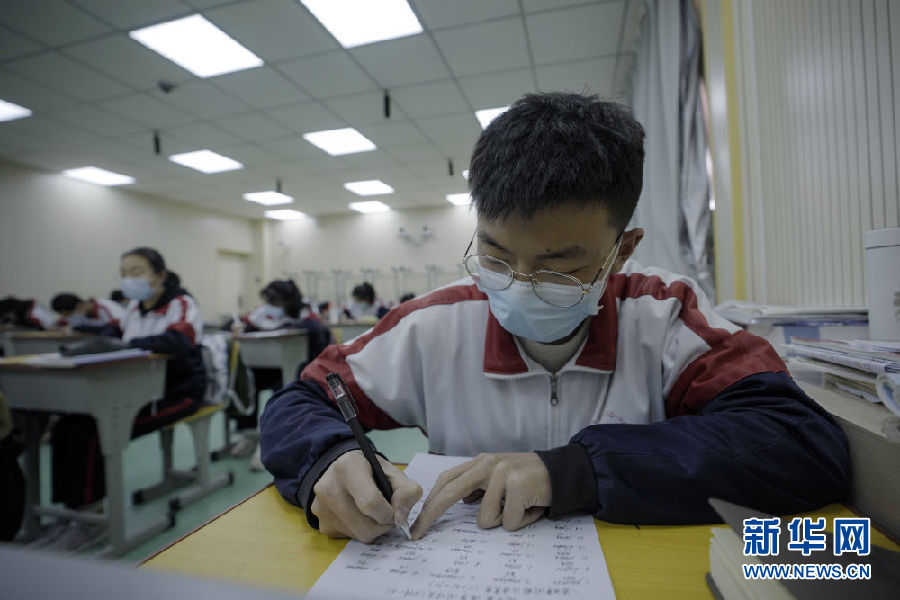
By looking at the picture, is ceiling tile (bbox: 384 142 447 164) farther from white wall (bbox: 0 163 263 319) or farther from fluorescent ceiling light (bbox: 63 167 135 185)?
white wall (bbox: 0 163 263 319)

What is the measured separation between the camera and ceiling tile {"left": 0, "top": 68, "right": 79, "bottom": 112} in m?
3.43

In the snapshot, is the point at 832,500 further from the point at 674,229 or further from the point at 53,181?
the point at 53,181

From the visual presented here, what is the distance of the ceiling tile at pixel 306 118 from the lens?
4.02m

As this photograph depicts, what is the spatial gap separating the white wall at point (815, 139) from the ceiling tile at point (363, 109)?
2.99 meters

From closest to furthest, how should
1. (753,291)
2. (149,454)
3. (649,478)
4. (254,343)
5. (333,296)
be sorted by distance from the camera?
(649,478) → (753,291) → (149,454) → (254,343) → (333,296)

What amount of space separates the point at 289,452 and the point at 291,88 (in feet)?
12.4

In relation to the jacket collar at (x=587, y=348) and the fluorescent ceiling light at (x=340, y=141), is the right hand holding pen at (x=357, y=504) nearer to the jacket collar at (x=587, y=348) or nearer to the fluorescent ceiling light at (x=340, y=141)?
the jacket collar at (x=587, y=348)

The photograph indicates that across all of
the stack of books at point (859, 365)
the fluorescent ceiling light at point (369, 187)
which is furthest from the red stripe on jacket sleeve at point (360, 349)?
the fluorescent ceiling light at point (369, 187)

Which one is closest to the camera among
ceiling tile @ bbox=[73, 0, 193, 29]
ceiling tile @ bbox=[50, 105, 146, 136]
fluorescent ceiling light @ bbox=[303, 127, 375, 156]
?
ceiling tile @ bbox=[73, 0, 193, 29]

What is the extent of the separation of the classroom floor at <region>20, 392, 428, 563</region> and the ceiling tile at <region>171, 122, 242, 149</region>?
294 centimetres

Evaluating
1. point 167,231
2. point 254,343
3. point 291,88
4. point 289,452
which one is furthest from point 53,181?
point 289,452

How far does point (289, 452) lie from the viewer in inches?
24.8

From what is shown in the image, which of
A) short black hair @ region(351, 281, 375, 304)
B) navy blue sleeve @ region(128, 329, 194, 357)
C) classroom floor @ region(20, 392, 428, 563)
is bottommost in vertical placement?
classroom floor @ region(20, 392, 428, 563)

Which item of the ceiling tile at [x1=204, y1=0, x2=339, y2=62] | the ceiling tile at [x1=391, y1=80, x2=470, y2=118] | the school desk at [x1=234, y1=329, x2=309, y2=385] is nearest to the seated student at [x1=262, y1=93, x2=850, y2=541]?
the school desk at [x1=234, y1=329, x2=309, y2=385]
